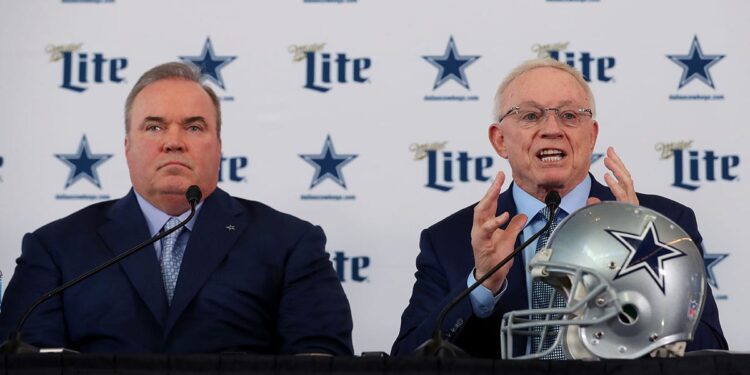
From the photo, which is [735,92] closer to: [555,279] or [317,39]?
[317,39]

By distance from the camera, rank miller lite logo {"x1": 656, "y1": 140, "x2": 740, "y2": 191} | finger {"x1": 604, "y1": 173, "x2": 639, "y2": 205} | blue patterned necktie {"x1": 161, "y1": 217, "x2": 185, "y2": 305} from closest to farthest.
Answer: finger {"x1": 604, "y1": 173, "x2": 639, "y2": 205}
blue patterned necktie {"x1": 161, "y1": 217, "x2": 185, "y2": 305}
miller lite logo {"x1": 656, "y1": 140, "x2": 740, "y2": 191}

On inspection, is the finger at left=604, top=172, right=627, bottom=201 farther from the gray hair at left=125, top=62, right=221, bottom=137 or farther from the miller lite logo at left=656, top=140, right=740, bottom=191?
the gray hair at left=125, top=62, right=221, bottom=137

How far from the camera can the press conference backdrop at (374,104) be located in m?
3.88

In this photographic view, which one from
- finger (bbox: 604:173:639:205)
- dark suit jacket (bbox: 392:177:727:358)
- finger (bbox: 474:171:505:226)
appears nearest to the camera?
finger (bbox: 474:171:505:226)

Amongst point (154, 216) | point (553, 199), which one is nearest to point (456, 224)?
point (553, 199)

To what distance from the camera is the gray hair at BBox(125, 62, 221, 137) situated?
348cm

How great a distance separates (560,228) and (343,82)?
1615 mm

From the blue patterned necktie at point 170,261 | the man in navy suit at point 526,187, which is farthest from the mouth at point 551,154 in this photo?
the blue patterned necktie at point 170,261

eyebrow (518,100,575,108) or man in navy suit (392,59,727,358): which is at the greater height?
eyebrow (518,100,575,108)

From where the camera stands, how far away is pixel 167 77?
137 inches

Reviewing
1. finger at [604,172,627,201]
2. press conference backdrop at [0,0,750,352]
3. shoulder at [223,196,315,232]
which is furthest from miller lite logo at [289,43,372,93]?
finger at [604,172,627,201]

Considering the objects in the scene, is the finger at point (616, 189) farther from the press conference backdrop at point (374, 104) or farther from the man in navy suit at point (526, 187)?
the press conference backdrop at point (374, 104)

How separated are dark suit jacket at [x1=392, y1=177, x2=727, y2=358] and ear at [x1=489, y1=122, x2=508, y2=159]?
136mm

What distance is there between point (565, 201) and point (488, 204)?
579mm
